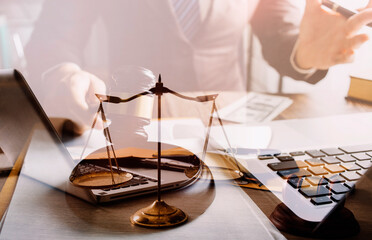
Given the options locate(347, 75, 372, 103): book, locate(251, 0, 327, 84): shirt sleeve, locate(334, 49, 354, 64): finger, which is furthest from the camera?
locate(251, 0, 327, 84): shirt sleeve

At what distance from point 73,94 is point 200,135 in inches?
10.6

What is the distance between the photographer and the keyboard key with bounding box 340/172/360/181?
0.38m

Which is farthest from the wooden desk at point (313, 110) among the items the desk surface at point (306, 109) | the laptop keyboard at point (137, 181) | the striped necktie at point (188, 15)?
the striped necktie at point (188, 15)

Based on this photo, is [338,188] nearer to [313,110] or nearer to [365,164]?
[365,164]

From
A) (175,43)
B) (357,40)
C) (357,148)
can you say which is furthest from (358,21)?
(175,43)

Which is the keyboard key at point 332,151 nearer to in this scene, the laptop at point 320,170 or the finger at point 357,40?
the laptop at point 320,170

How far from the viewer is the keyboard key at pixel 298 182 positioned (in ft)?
1.19

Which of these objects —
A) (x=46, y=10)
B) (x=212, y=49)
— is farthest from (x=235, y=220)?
(x=212, y=49)

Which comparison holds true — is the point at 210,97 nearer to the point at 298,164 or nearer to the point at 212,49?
the point at 298,164

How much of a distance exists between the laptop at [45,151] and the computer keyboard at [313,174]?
94 mm

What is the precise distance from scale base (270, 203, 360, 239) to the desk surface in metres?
0.02

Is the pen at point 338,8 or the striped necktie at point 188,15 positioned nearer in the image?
the pen at point 338,8

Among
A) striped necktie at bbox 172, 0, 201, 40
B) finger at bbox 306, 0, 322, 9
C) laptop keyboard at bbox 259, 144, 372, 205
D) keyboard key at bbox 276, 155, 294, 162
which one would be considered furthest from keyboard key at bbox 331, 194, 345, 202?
striped necktie at bbox 172, 0, 201, 40

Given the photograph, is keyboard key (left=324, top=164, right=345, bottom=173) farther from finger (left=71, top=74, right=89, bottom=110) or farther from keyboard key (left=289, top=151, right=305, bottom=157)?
finger (left=71, top=74, right=89, bottom=110)
